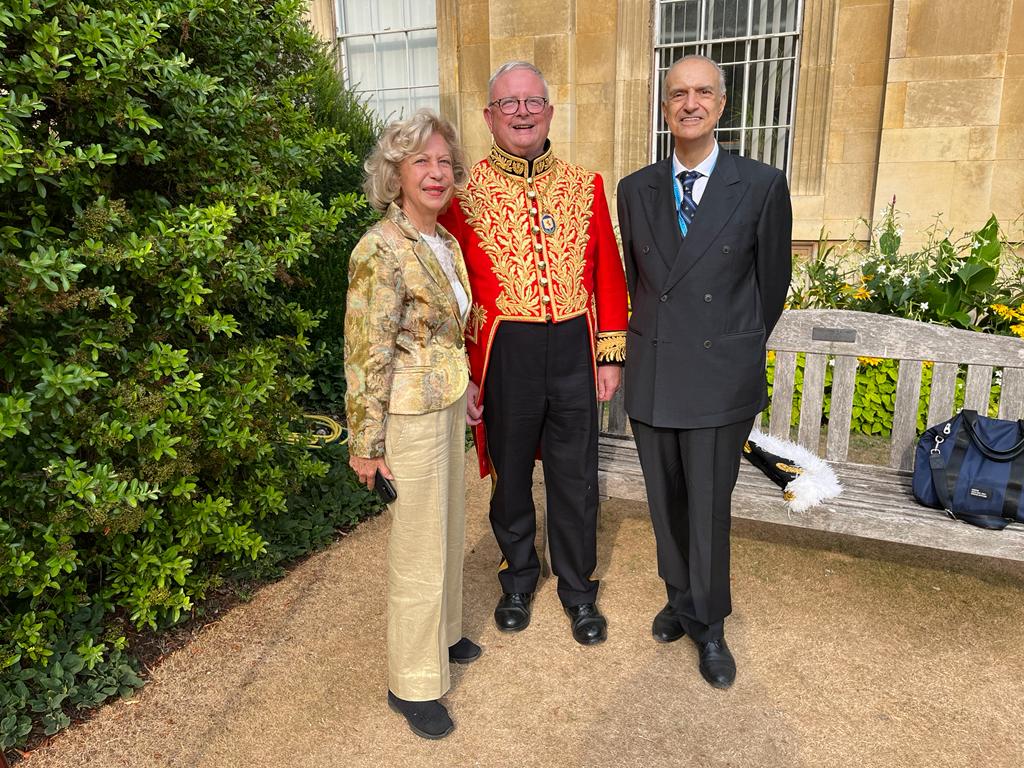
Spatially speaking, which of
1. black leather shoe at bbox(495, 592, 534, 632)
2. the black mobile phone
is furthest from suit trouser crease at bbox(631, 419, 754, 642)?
the black mobile phone

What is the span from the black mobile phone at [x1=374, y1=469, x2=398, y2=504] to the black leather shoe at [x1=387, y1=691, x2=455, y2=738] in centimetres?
74

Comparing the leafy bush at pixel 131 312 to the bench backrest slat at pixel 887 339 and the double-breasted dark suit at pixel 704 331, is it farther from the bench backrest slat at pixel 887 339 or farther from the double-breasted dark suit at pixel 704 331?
the bench backrest slat at pixel 887 339

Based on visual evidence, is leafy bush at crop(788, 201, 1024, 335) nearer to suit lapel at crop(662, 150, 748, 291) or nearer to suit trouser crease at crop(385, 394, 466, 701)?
suit lapel at crop(662, 150, 748, 291)

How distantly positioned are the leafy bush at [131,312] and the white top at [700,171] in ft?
5.12

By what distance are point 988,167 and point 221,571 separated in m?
7.07

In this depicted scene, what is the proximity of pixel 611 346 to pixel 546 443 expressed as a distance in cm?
A: 45

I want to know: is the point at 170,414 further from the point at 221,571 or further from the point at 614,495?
the point at 614,495

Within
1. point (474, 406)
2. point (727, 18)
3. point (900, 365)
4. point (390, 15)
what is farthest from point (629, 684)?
point (390, 15)

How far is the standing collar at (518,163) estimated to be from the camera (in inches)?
101

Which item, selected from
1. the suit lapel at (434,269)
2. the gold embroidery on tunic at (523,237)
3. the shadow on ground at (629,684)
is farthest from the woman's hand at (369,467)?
the shadow on ground at (629,684)

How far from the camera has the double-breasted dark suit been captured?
7.59ft

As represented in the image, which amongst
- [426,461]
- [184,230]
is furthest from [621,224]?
[184,230]

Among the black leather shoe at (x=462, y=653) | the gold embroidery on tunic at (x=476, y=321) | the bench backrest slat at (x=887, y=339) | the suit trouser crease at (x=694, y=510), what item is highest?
the gold embroidery on tunic at (x=476, y=321)

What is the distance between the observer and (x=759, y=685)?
2611mm
